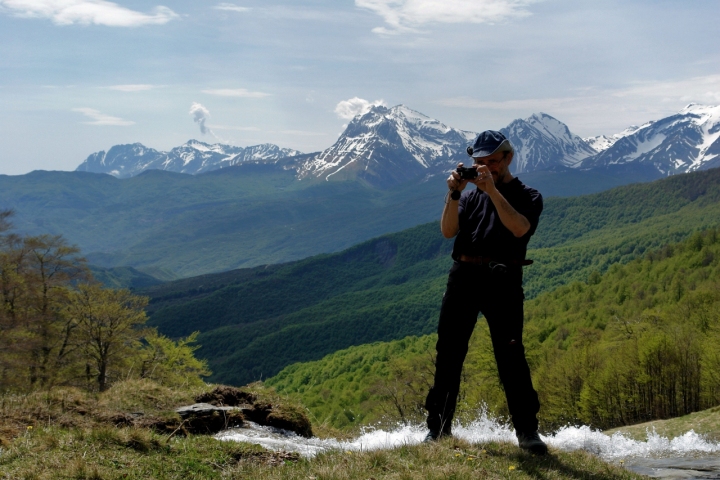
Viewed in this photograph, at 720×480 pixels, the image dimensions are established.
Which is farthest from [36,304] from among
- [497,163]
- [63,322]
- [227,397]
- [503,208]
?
[503,208]

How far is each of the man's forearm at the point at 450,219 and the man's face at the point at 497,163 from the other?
0.47m

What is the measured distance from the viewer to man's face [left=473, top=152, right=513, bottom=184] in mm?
5766

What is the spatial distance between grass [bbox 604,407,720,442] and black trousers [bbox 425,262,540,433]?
3.55 meters

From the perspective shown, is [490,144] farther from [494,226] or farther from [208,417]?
[208,417]

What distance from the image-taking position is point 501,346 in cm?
585

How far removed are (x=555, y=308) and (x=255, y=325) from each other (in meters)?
126

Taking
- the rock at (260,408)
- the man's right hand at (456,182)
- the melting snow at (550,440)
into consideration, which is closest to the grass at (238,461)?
the melting snow at (550,440)

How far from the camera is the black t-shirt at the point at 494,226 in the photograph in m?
5.71

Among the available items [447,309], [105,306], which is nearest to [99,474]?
[447,309]

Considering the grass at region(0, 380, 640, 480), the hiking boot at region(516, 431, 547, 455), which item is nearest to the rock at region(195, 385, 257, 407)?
the grass at region(0, 380, 640, 480)

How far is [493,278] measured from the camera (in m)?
5.73

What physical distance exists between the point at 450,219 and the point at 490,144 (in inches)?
33.3

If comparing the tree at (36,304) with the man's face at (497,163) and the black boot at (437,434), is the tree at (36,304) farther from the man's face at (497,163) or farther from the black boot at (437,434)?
the man's face at (497,163)

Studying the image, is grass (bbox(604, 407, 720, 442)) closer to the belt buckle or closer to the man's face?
the belt buckle
